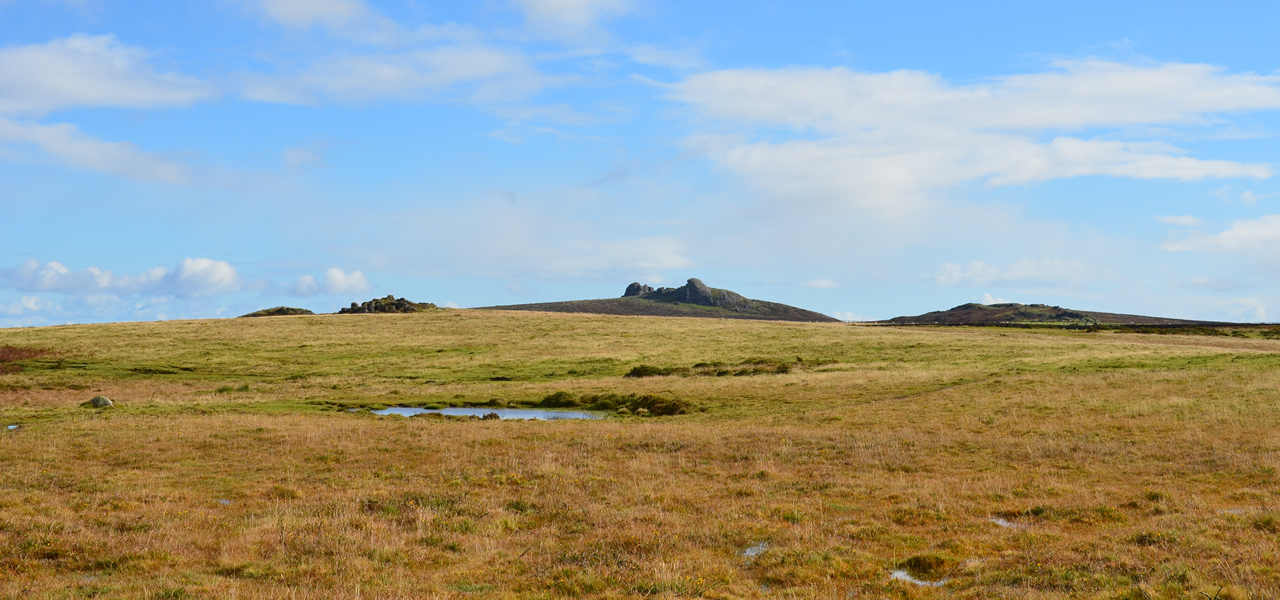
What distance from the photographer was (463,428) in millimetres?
35875

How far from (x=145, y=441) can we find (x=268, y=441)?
460 centimetres

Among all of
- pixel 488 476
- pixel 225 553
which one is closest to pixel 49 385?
pixel 488 476

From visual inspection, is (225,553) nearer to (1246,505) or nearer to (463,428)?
(463,428)

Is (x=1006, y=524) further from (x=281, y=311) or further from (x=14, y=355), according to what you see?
(x=281, y=311)

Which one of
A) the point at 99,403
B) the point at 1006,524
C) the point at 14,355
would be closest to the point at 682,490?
the point at 1006,524

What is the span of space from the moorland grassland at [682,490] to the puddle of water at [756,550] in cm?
10

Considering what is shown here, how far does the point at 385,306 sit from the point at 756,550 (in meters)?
130

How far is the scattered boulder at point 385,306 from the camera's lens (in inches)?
5325

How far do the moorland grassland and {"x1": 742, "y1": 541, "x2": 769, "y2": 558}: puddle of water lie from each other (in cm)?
10

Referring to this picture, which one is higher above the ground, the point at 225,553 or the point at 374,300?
the point at 374,300

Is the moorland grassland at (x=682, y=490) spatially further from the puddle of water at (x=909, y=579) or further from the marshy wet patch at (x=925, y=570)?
the puddle of water at (x=909, y=579)

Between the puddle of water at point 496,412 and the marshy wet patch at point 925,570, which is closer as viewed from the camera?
the marshy wet patch at point 925,570

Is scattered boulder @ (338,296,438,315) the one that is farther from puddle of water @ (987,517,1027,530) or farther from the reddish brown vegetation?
puddle of water @ (987,517,1027,530)

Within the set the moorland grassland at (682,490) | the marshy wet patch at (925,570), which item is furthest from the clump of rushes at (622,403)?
the marshy wet patch at (925,570)
